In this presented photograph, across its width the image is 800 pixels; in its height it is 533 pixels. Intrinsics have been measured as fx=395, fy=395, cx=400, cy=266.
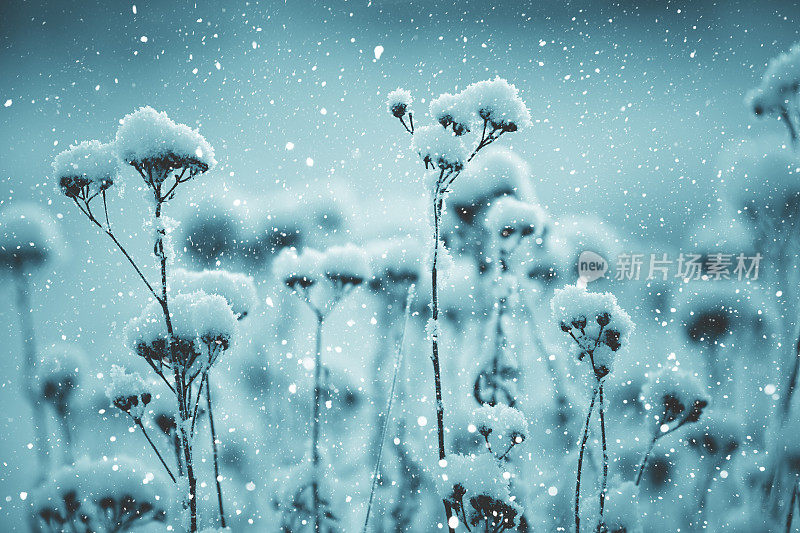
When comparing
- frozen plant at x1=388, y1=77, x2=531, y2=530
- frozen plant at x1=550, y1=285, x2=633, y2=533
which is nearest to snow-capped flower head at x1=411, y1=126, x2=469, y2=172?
frozen plant at x1=388, y1=77, x2=531, y2=530

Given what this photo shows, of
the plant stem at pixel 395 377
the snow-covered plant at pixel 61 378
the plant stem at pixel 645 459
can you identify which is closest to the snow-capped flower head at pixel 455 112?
the plant stem at pixel 395 377

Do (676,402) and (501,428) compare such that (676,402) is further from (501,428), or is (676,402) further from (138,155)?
(138,155)

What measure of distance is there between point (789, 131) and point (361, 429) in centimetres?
234

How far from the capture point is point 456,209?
187 centimetres

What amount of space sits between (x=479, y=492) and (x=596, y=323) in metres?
0.57

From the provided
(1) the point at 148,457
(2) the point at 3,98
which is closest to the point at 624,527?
(1) the point at 148,457

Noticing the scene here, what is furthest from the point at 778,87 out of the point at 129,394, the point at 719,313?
the point at 129,394

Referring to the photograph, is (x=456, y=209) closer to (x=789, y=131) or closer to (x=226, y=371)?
(x=226, y=371)

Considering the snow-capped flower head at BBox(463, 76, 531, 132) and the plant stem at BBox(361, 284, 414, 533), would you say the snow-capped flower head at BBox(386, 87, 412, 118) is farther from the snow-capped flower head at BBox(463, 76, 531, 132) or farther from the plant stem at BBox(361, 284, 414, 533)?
the plant stem at BBox(361, 284, 414, 533)

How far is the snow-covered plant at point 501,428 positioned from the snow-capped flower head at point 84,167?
1.27 metres

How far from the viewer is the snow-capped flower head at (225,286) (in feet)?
4.62

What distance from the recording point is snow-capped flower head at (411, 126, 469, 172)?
108 centimetres

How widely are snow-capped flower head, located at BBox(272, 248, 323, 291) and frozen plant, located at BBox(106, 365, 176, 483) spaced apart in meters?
0.68

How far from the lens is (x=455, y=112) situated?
1075 millimetres
